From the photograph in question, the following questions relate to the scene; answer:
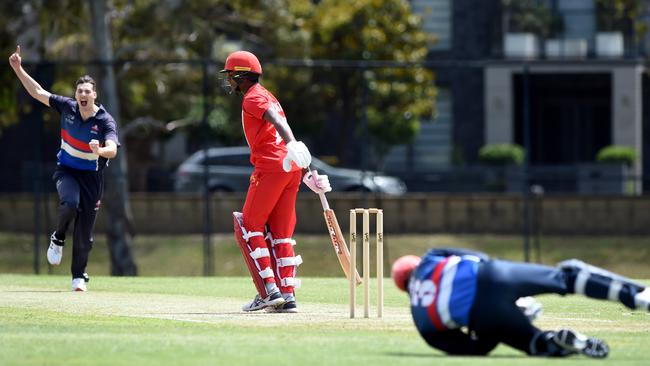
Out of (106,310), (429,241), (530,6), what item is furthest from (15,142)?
(106,310)

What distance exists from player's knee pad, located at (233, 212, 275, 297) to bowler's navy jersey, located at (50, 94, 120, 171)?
229cm

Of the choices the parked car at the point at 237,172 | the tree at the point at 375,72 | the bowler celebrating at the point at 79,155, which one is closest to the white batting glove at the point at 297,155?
the bowler celebrating at the point at 79,155

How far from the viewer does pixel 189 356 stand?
9.45 m

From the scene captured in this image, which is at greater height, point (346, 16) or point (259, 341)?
point (346, 16)

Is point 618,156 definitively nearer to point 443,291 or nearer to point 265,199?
point 265,199

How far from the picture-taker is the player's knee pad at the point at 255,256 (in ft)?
40.8

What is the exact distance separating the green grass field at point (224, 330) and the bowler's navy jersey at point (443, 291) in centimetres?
24

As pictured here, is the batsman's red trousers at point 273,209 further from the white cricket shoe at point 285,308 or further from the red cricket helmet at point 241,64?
the red cricket helmet at point 241,64

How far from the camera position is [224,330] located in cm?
1116

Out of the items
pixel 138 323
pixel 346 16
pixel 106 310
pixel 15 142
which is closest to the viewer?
pixel 138 323

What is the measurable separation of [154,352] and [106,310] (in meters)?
3.41

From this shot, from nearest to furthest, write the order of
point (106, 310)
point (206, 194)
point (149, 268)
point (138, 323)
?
point (138, 323)
point (106, 310)
point (206, 194)
point (149, 268)

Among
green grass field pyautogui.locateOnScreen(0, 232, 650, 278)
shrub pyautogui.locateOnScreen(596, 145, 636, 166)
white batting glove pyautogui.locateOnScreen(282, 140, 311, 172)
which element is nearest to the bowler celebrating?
white batting glove pyautogui.locateOnScreen(282, 140, 311, 172)

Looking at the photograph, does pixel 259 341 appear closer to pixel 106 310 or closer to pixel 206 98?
pixel 106 310
